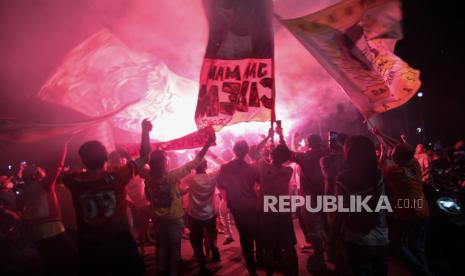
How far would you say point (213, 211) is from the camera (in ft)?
18.9

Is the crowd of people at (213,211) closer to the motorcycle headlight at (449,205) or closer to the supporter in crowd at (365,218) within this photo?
the supporter in crowd at (365,218)

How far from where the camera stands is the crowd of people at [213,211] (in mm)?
3164

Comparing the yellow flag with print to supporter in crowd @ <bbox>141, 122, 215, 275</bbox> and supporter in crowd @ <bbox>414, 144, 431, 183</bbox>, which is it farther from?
supporter in crowd @ <bbox>414, 144, 431, 183</bbox>

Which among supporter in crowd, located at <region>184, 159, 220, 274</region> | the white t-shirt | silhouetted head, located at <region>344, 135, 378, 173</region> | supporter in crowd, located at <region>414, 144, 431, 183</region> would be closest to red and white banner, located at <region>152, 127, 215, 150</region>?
supporter in crowd, located at <region>184, 159, 220, 274</region>

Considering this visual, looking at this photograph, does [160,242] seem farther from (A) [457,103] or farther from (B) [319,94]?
(A) [457,103]

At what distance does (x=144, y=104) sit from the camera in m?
7.43

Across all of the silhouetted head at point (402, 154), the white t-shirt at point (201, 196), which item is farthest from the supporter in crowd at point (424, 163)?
the white t-shirt at point (201, 196)

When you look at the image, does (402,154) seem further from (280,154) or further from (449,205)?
(449,205)

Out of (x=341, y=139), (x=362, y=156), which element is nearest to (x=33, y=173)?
(x=362, y=156)

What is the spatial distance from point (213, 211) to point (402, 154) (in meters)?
3.10

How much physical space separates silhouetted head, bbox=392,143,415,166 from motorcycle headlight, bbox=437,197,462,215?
1.54 metres

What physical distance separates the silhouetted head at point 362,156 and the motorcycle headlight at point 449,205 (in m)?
2.95

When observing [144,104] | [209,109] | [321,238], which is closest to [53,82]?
[144,104]

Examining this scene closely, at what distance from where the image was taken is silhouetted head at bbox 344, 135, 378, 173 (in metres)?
3.38
